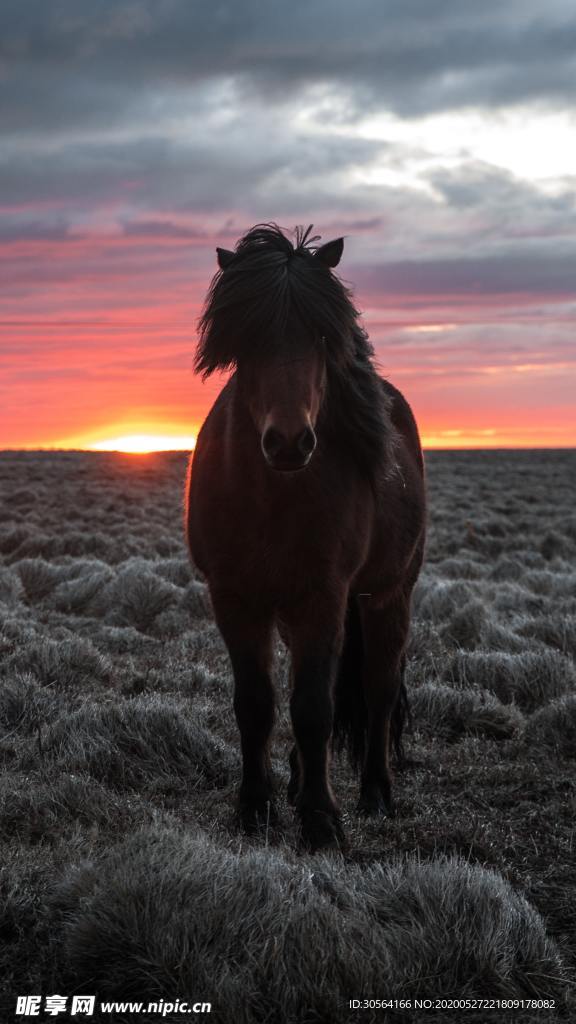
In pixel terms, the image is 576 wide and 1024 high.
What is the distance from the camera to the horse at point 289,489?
3.69 metres

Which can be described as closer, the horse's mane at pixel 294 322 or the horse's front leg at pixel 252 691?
the horse's mane at pixel 294 322

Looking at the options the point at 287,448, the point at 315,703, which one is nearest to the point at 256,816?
the point at 315,703

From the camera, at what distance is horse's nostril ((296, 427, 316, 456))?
330 cm

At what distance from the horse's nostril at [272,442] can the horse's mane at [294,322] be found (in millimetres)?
432

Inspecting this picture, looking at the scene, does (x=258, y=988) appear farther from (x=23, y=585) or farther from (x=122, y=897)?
(x=23, y=585)

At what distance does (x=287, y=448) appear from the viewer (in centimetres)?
331

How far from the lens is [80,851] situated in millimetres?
3607

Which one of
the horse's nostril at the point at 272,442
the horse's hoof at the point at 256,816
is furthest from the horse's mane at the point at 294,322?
the horse's hoof at the point at 256,816

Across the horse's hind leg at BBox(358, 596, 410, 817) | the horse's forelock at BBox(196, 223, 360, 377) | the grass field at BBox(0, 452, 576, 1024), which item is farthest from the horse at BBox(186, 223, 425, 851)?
the horse's hind leg at BBox(358, 596, 410, 817)

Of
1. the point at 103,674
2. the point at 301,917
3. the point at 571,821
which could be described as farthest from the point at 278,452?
the point at 103,674

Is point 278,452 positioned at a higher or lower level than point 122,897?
higher

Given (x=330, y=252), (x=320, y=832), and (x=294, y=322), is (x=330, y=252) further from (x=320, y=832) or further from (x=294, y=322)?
(x=320, y=832)

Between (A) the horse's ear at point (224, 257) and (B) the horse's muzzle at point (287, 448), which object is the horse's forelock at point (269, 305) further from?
(B) the horse's muzzle at point (287, 448)

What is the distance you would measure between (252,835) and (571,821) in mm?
1550
